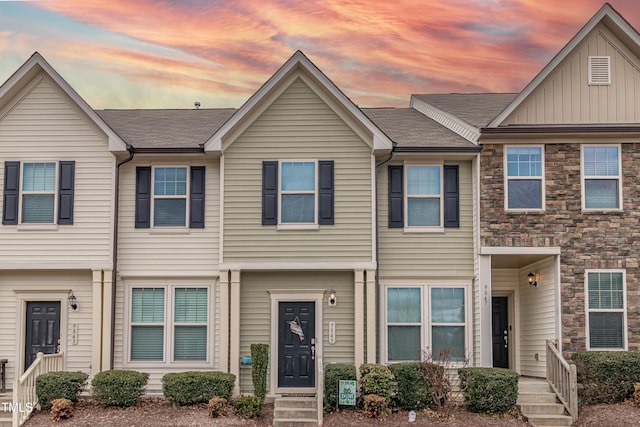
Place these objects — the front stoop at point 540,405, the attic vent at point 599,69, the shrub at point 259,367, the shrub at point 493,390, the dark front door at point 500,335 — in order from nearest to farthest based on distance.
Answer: the front stoop at point 540,405, the shrub at point 493,390, the shrub at point 259,367, the attic vent at point 599,69, the dark front door at point 500,335

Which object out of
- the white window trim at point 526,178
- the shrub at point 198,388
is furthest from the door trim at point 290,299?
the white window trim at point 526,178

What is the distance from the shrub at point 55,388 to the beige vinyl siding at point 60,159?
9.31 feet

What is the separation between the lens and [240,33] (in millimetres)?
23438

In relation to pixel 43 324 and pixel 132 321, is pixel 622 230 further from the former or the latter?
pixel 43 324

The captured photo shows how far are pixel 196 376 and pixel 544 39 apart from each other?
13827mm

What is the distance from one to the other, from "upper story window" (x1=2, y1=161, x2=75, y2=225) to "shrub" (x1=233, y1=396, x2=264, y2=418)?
19.5 ft

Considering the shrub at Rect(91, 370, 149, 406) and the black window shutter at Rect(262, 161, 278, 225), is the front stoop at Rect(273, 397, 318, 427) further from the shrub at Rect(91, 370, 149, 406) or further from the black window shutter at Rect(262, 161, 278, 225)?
the black window shutter at Rect(262, 161, 278, 225)

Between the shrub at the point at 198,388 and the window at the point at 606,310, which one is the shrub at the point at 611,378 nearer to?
the window at the point at 606,310

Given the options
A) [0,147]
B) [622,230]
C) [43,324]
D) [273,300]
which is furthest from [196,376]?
[622,230]

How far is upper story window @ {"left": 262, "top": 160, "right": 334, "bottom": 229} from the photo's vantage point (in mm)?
18703

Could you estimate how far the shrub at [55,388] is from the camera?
16984 mm

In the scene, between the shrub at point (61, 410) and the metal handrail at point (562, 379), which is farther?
the metal handrail at point (562, 379)

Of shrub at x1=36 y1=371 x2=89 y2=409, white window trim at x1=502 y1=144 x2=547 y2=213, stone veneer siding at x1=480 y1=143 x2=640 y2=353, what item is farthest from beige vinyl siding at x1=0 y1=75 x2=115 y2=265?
white window trim at x1=502 y1=144 x2=547 y2=213

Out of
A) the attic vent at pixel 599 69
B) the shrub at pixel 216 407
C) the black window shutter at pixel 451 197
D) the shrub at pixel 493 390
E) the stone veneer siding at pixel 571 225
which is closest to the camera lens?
the shrub at pixel 216 407
